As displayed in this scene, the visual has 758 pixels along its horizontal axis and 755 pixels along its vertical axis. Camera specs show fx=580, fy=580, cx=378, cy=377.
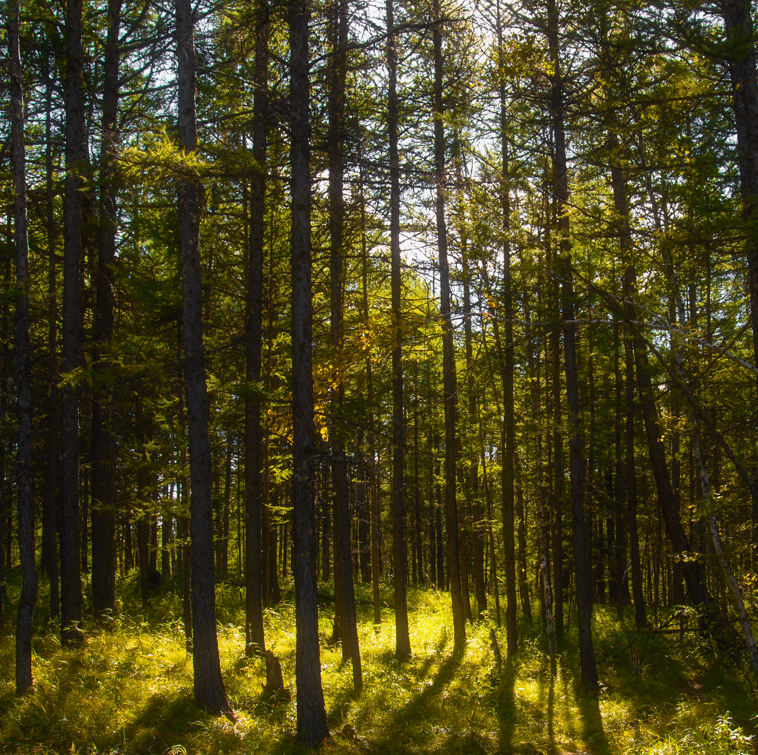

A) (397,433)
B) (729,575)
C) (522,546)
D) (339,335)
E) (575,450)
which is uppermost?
(339,335)

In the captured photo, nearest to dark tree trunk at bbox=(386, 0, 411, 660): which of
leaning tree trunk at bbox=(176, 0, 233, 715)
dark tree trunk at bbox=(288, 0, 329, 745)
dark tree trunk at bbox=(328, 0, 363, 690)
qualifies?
dark tree trunk at bbox=(328, 0, 363, 690)

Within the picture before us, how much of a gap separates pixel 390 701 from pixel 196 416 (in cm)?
698

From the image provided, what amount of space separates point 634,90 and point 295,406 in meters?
7.37

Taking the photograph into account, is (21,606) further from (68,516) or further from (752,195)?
(752,195)

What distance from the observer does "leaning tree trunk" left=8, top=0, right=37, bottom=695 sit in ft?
31.1

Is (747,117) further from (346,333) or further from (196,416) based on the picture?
(196,416)

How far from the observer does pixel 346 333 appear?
12.4 meters

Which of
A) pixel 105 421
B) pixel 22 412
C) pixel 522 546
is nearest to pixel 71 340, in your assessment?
pixel 105 421

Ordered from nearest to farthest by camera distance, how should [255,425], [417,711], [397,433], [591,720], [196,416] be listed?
[196,416] → [417,711] → [591,720] → [255,425] → [397,433]

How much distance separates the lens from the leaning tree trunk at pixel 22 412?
9477 mm

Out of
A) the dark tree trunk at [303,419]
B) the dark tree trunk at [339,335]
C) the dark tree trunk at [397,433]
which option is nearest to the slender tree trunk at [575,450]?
the dark tree trunk at [397,433]

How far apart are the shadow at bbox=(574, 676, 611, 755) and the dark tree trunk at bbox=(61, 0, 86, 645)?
33.4ft

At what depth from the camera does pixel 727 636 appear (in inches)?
472

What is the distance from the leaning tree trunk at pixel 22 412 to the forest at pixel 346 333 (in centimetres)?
6
